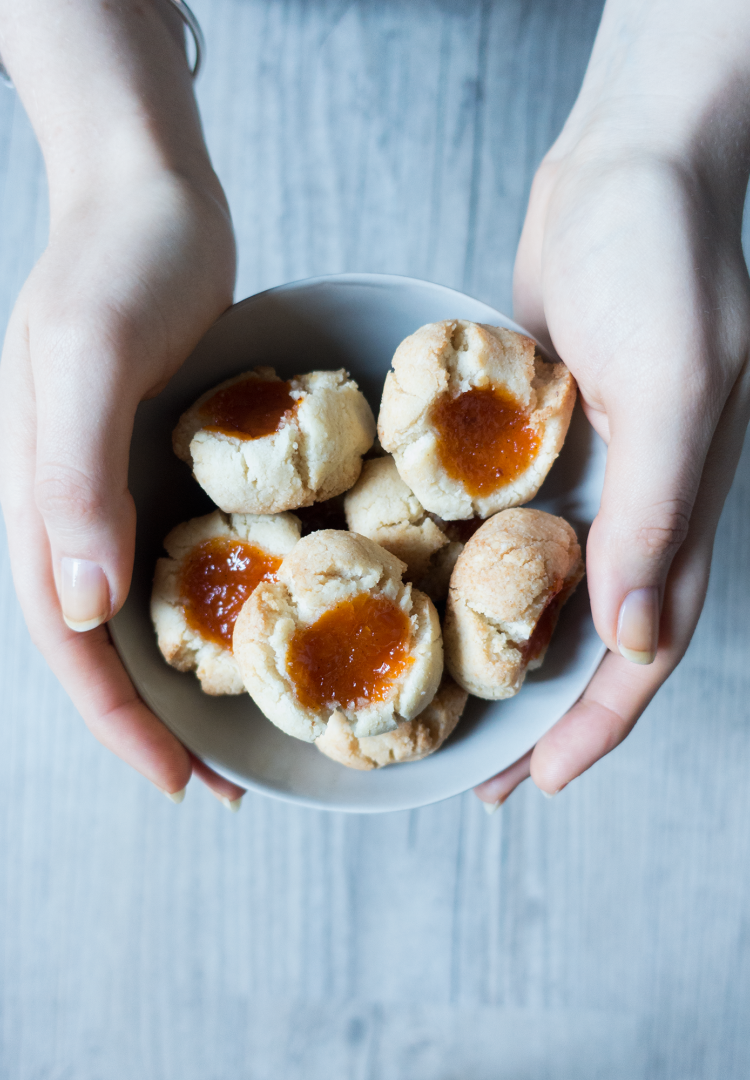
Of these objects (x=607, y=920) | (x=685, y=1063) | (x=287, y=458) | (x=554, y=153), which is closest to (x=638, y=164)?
(x=554, y=153)

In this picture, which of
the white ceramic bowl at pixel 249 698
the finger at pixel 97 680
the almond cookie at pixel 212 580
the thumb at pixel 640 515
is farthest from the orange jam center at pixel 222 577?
the thumb at pixel 640 515

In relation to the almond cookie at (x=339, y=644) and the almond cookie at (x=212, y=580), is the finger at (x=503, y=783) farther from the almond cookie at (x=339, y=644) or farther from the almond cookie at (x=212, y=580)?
the almond cookie at (x=212, y=580)

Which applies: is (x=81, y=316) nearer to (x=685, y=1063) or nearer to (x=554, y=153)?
(x=554, y=153)

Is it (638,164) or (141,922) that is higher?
(638,164)

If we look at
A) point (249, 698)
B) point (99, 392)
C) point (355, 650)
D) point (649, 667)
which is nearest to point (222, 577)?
point (249, 698)

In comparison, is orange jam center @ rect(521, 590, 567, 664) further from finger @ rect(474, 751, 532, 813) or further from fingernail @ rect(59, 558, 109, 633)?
fingernail @ rect(59, 558, 109, 633)

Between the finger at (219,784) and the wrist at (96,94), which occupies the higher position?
the wrist at (96,94)
